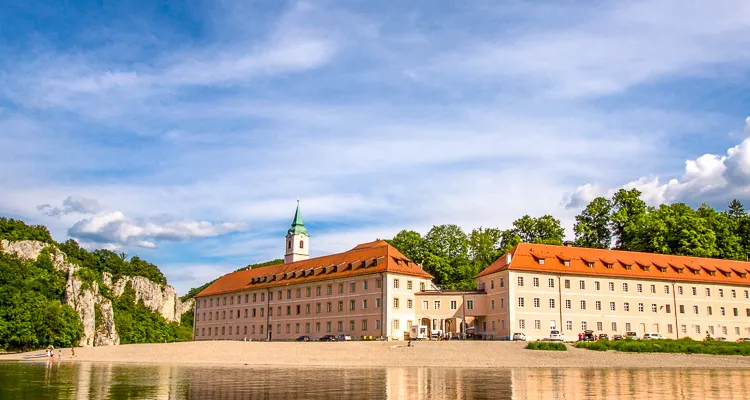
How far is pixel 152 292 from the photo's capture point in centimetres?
14975

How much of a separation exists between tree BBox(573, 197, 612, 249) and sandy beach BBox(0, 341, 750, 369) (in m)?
41.0

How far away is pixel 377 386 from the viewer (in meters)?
31.8

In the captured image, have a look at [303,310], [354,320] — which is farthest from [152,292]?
[354,320]

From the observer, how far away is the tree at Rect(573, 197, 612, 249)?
9944cm

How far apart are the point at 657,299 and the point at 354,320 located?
1351 inches

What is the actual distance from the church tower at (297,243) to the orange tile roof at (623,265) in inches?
1573

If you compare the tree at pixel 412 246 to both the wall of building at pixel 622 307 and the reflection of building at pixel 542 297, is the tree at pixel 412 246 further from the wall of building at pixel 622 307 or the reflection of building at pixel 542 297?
the wall of building at pixel 622 307

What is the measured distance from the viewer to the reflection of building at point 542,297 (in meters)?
75.8

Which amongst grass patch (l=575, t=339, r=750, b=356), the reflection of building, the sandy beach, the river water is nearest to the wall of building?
the reflection of building

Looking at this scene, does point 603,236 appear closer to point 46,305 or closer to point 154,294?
point 46,305

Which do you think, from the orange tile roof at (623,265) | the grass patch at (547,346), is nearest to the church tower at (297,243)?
the orange tile roof at (623,265)

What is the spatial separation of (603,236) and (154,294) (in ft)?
310

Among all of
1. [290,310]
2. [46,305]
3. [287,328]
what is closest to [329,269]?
[290,310]

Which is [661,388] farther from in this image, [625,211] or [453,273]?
A: [625,211]
